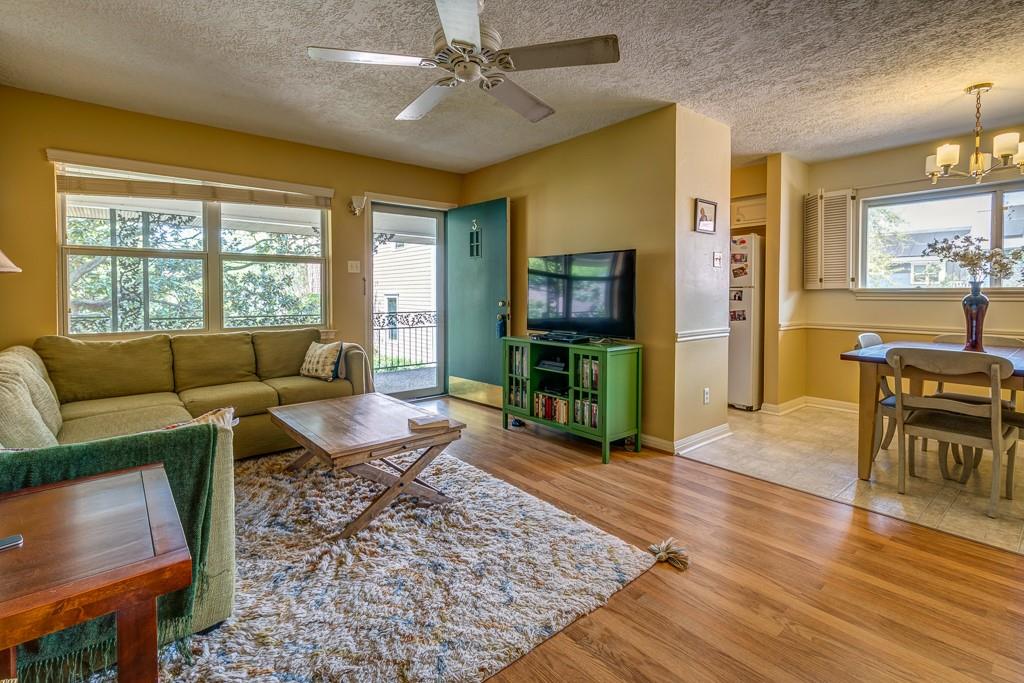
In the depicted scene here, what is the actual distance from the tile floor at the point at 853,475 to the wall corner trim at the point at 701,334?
84cm

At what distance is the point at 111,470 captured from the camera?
52.2 inches

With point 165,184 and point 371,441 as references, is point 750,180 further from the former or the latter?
point 165,184

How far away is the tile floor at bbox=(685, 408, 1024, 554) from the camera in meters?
2.49

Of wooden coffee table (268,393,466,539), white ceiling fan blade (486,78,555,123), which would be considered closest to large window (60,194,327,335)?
wooden coffee table (268,393,466,539)

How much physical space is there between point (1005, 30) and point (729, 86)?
50.4 inches

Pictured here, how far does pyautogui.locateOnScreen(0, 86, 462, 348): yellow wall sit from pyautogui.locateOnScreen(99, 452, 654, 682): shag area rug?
2089 mm

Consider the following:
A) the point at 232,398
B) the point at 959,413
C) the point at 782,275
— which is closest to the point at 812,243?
the point at 782,275

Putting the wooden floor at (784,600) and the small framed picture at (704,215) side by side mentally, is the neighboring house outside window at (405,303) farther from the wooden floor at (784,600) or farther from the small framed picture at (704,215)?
the small framed picture at (704,215)

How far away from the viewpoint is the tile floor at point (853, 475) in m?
2.49

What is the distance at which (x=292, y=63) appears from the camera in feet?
9.36

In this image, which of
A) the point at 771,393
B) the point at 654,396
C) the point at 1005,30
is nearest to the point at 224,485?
the point at 654,396

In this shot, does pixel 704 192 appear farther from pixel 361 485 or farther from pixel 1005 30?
pixel 361 485

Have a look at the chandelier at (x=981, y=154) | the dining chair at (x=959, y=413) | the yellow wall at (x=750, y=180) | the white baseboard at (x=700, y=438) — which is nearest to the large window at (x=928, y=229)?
the chandelier at (x=981, y=154)

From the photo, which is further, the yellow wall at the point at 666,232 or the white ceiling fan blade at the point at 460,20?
the yellow wall at the point at 666,232
